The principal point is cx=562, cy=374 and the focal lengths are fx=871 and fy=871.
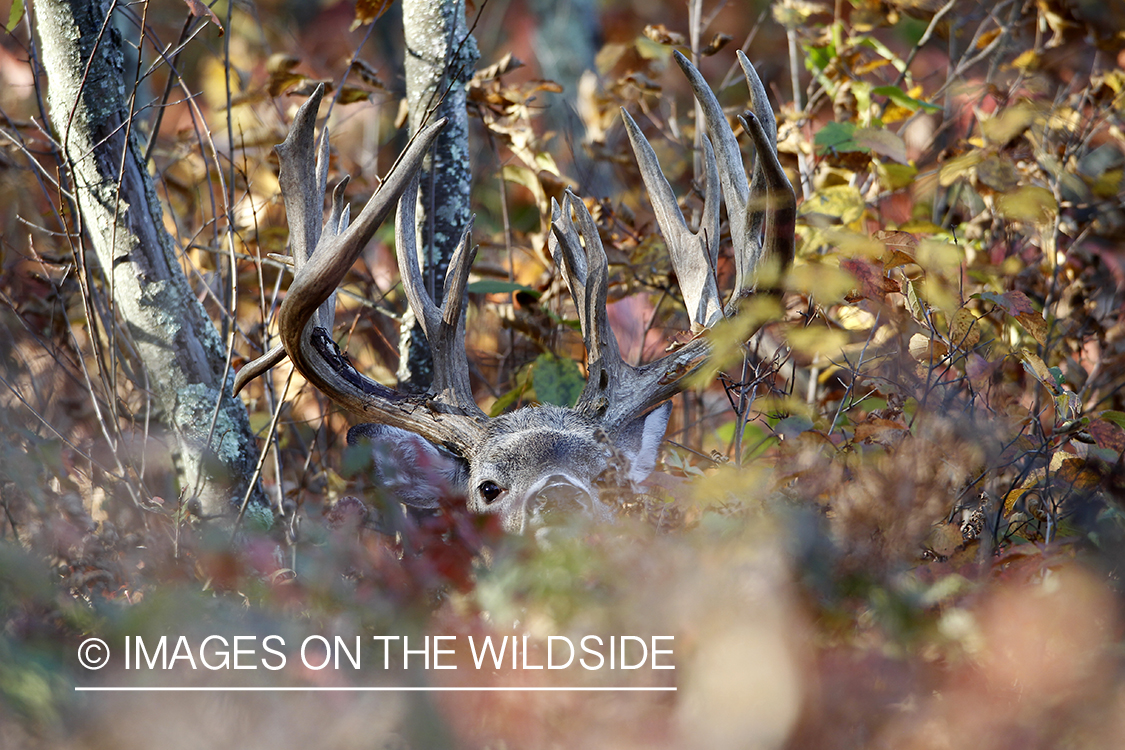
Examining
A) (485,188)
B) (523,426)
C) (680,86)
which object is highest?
(680,86)

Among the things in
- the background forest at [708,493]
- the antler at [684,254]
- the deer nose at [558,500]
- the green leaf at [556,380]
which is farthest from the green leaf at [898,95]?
the deer nose at [558,500]

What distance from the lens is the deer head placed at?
285 cm

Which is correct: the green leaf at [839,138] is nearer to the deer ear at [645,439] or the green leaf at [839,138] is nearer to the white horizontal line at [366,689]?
the deer ear at [645,439]

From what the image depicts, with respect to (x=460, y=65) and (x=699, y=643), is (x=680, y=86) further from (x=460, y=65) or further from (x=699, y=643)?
(x=699, y=643)

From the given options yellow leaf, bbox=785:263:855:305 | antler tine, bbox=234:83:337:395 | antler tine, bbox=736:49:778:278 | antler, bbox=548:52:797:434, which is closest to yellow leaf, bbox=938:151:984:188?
antler, bbox=548:52:797:434

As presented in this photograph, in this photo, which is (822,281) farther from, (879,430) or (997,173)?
(997,173)

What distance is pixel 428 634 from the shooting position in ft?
5.65

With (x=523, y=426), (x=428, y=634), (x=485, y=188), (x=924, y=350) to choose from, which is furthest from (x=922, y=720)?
(x=485, y=188)

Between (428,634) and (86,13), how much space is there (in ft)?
8.57

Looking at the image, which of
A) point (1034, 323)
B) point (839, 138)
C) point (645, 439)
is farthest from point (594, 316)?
point (839, 138)

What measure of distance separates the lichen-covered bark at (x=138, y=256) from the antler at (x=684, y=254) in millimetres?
1364

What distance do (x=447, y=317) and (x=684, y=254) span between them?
0.96m

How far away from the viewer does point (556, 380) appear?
3.91 metres

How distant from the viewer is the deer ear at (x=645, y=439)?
326 cm
